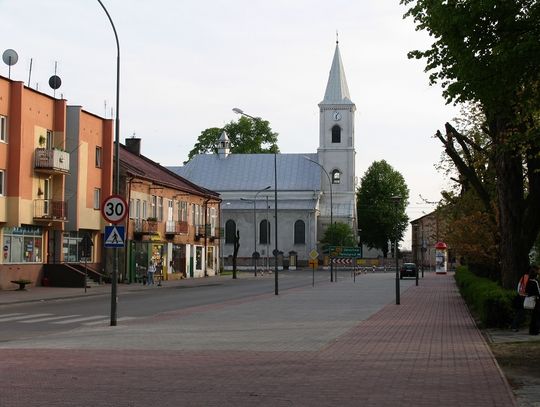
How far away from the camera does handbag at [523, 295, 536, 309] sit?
59.4 feet

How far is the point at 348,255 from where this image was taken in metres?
67.8

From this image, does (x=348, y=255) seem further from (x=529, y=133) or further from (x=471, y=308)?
(x=529, y=133)

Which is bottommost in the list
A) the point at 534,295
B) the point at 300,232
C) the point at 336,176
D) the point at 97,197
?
the point at 534,295

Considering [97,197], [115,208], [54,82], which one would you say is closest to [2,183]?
[54,82]

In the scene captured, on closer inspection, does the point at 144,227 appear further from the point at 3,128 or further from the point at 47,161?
the point at 3,128

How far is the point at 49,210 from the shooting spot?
4519 centimetres

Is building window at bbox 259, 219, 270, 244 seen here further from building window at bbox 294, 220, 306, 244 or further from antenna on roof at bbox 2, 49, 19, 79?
antenna on roof at bbox 2, 49, 19, 79

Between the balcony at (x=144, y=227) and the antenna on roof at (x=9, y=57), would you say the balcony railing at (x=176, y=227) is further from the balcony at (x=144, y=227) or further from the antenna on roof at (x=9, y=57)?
the antenna on roof at (x=9, y=57)

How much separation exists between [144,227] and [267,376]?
46027 mm

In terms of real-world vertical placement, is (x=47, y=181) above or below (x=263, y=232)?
above

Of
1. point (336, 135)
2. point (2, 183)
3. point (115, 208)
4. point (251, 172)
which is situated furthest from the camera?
point (251, 172)

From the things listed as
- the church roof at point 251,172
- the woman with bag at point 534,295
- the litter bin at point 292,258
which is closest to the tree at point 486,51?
the woman with bag at point 534,295

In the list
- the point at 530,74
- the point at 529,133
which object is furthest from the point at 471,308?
the point at 530,74

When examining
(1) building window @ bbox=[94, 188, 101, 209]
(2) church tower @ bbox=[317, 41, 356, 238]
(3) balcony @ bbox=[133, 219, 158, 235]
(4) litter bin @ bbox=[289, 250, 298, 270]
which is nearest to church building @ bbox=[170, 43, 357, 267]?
(2) church tower @ bbox=[317, 41, 356, 238]
